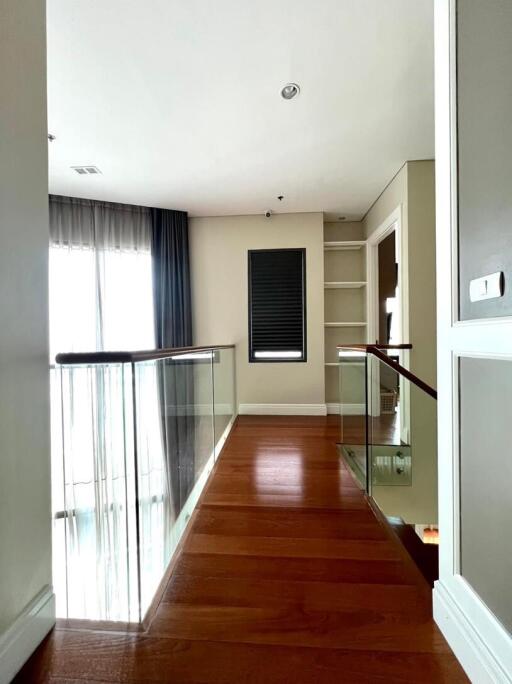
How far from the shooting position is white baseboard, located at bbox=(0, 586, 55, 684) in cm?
106

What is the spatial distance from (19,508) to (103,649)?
0.62 metres

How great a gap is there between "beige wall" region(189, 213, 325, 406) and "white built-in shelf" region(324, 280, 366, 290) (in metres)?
0.28

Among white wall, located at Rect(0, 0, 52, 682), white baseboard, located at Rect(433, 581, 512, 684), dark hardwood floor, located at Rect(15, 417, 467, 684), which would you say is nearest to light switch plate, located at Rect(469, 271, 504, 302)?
white baseboard, located at Rect(433, 581, 512, 684)

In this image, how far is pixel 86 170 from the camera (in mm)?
3309

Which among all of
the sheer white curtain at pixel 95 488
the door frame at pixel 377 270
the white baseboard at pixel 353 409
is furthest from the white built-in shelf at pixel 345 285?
the sheer white curtain at pixel 95 488

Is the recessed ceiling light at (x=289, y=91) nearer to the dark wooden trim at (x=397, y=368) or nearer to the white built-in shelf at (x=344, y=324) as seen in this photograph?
the dark wooden trim at (x=397, y=368)

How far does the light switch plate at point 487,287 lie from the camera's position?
38.1 inches

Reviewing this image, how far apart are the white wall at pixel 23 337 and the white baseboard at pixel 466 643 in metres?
1.51

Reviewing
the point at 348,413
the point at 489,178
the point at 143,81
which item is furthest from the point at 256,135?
the point at 348,413

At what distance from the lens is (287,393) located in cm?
464

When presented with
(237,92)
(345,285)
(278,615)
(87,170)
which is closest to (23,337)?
(278,615)

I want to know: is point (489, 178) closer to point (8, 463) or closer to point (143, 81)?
point (8, 463)

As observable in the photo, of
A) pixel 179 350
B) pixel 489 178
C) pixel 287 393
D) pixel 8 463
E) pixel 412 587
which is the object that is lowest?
pixel 412 587

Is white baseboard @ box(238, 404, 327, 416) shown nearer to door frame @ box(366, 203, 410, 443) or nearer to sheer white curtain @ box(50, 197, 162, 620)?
door frame @ box(366, 203, 410, 443)
